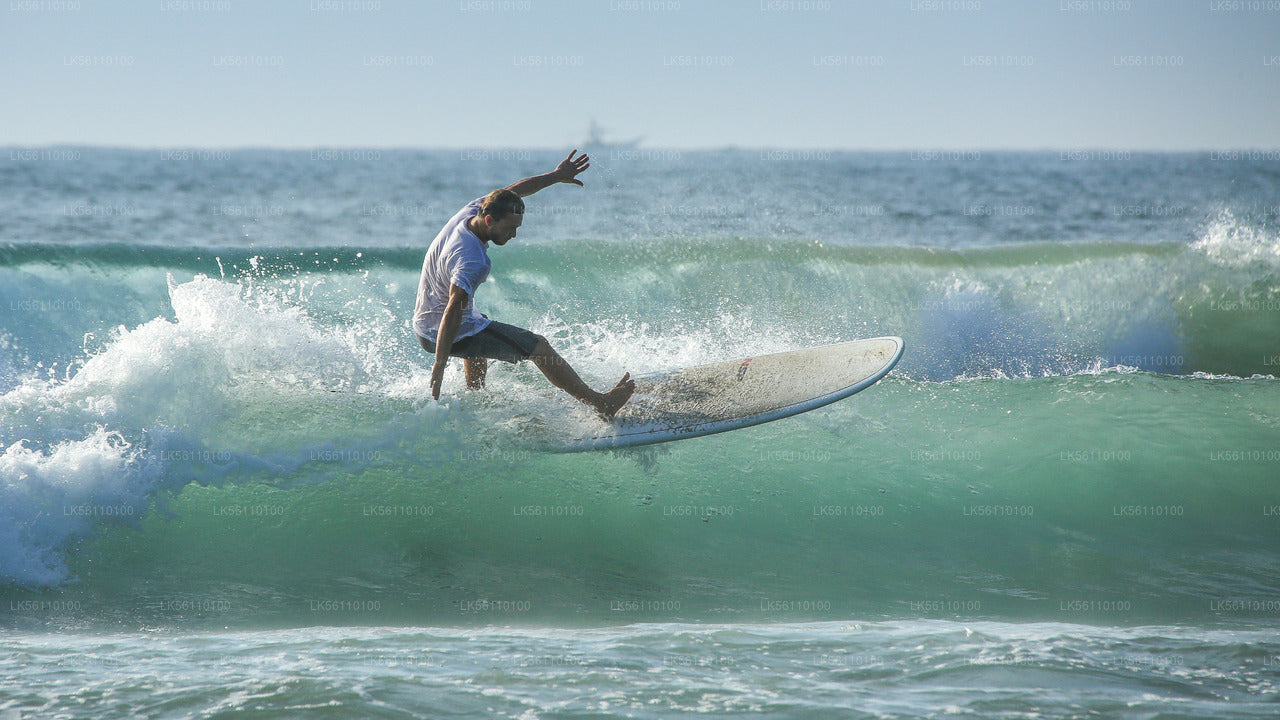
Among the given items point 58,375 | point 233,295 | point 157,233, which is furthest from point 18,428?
point 157,233

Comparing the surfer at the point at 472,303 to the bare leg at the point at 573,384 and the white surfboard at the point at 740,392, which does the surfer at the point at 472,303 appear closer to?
the bare leg at the point at 573,384

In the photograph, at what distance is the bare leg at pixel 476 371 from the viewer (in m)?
5.92

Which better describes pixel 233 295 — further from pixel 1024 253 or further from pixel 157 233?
pixel 157 233

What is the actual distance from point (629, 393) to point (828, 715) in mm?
2754

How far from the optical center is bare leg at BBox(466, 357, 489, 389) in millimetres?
5922

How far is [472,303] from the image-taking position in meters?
5.21

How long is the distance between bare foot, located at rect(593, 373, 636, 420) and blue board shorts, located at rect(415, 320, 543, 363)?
1.91 ft

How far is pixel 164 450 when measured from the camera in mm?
5316

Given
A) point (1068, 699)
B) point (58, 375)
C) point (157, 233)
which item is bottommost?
point (1068, 699)

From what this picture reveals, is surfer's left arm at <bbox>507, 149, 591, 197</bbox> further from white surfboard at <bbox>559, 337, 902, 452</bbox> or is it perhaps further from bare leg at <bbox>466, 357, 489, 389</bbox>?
white surfboard at <bbox>559, 337, 902, 452</bbox>

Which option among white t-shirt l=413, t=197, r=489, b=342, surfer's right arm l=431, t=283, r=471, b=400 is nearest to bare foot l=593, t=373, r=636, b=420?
white t-shirt l=413, t=197, r=489, b=342

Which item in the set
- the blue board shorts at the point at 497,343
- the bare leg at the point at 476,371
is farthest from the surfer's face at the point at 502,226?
the bare leg at the point at 476,371

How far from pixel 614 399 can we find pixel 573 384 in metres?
0.33

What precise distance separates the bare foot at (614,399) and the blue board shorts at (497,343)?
1.91 feet
